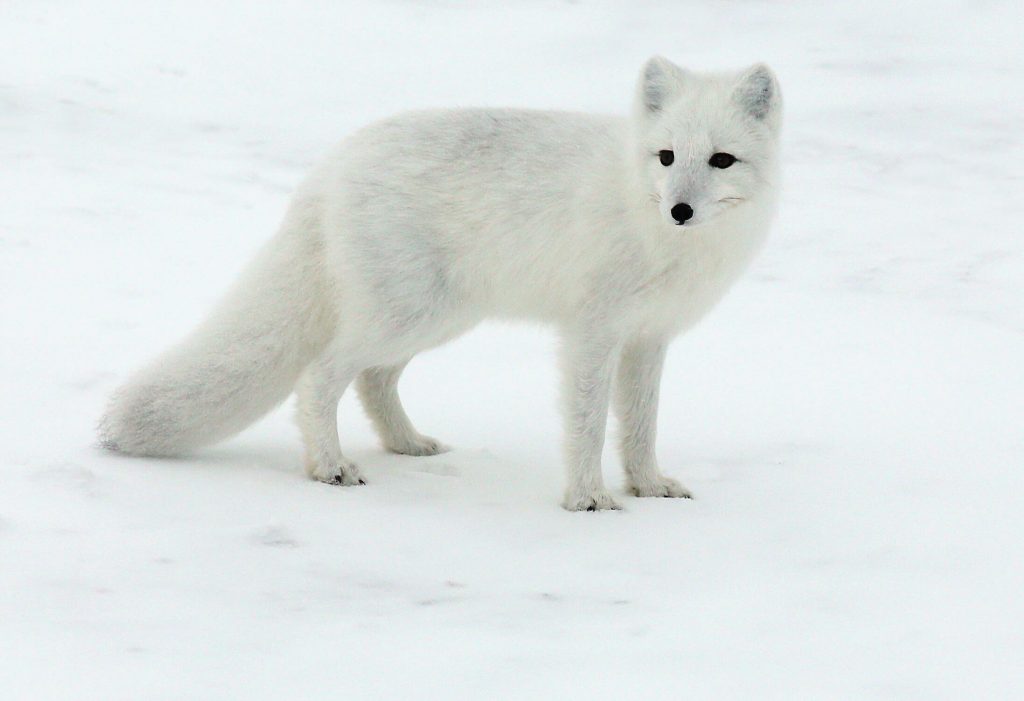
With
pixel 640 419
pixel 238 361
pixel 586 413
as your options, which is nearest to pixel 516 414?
pixel 640 419

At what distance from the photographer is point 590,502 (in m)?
4.44

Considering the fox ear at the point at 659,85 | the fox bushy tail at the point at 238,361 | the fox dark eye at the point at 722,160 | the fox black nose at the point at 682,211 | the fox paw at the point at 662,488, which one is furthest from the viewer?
the fox paw at the point at 662,488

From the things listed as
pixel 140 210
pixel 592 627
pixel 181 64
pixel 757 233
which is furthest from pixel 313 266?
pixel 181 64

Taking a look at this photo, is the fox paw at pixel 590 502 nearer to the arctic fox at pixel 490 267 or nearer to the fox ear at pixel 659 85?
the arctic fox at pixel 490 267

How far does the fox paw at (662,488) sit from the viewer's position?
185 inches

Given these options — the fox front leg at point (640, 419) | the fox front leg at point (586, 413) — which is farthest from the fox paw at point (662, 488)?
the fox front leg at point (586, 413)

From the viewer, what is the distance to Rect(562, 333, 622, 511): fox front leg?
439 centimetres

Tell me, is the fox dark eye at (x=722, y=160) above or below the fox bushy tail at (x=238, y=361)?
above

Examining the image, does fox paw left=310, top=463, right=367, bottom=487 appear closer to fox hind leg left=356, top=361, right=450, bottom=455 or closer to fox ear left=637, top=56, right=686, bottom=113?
fox hind leg left=356, top=361, right=450, bottom=455

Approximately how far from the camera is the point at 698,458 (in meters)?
5.09

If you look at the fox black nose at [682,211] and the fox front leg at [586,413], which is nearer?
the fox black nose at [682,211]

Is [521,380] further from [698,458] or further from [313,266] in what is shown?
[313,266]

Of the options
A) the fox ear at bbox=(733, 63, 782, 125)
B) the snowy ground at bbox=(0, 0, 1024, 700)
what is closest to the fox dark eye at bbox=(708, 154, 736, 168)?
the fox ear at bbox=(733, 63, 782, 125)

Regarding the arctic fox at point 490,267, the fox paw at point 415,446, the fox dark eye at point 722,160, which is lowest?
the fox paw at point 415,446
